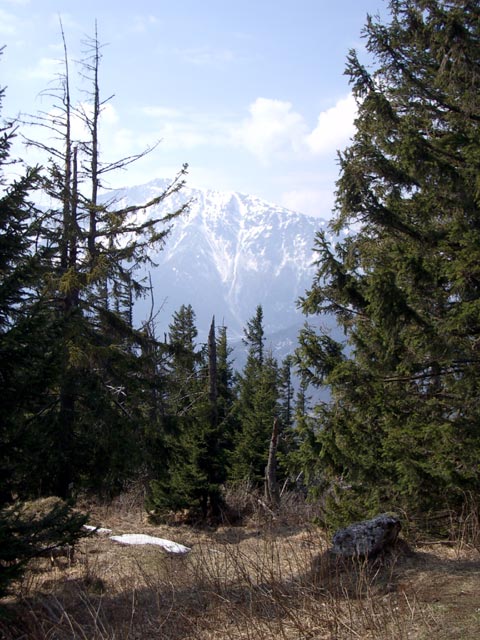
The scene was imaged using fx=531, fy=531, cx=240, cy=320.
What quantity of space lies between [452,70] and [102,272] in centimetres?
794

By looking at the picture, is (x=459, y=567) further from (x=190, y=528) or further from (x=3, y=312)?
(x=190, y=528)

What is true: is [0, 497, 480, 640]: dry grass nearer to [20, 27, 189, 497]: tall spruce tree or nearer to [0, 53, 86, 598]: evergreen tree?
[0, 53, 86, 598]: evergreen tree

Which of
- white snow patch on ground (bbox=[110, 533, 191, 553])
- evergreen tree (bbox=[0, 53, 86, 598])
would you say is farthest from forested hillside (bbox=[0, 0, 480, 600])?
white snow patch on ground (bbox=[110, 533, 191, 553])

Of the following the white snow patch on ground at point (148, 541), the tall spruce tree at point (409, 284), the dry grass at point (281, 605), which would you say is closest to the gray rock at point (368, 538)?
the dry grass at point (281, 605)

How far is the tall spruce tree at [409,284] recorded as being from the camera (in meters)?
6.64

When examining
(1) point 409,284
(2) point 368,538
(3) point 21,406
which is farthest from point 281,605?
(1) point 409,284

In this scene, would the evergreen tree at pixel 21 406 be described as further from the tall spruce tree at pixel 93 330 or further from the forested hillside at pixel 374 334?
the tall spruce tree at pixel 93 330

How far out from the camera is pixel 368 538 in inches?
230

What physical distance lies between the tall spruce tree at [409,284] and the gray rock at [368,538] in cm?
113

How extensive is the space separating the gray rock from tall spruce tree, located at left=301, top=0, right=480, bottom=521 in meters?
1.13

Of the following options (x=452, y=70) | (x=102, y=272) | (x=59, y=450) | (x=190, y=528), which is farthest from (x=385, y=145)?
(x=190, y=528)

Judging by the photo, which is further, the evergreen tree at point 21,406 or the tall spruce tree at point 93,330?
the tall spruce tree at point 93,330

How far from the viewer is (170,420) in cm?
1378

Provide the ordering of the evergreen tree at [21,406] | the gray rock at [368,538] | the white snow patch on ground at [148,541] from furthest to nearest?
the white snow patch on ground at [148,541], the gray rock at [368,538], the evergreen tree at [21,406]
